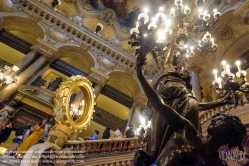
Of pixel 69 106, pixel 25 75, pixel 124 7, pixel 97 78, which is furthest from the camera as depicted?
pixel 124 7

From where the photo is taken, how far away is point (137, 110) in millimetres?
12906

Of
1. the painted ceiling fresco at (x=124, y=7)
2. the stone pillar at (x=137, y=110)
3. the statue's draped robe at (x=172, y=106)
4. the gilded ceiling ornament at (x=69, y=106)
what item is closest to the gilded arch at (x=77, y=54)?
the stone pillar at (x=137, y=110)

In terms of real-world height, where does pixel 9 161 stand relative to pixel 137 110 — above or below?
below

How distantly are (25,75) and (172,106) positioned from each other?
10.2 metres

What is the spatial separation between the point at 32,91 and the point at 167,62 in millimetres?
9045

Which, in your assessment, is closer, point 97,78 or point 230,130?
point 230,130

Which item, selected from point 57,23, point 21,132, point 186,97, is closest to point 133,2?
point 57,23

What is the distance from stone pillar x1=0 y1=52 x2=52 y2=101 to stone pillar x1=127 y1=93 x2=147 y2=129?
5.83 meters

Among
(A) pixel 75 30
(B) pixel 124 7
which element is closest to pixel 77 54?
(A) pixel 75 30

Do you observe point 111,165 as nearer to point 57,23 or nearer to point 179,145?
point 179,145

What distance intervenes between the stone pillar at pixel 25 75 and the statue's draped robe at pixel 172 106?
9026mm

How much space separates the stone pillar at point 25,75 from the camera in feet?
30.6

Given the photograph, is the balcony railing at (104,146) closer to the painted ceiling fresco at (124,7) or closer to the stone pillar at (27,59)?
the stone pillar at (27,59)

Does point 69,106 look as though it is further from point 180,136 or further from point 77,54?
point 77,54
